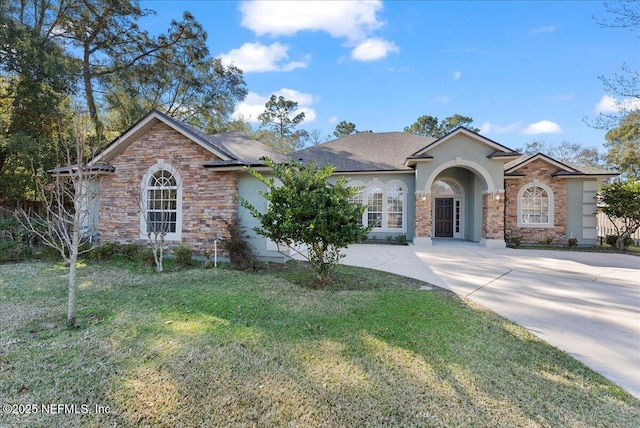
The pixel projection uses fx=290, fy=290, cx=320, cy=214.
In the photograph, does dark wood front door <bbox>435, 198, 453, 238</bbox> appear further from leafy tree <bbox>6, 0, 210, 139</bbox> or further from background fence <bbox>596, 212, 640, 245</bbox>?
leafy tree <bbox>6, 0, 210, 139</bbox>

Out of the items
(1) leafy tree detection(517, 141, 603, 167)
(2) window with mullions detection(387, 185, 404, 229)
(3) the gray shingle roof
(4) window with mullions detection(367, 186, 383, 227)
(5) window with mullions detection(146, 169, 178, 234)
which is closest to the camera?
(5) window with mullions detection(146, 169, 178, 234)

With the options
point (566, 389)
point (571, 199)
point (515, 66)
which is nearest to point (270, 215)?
point (566, 389)

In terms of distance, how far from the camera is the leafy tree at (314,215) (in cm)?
623

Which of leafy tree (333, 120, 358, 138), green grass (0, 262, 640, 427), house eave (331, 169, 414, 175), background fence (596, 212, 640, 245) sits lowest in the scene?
green grass (0, 262, 640, 427)

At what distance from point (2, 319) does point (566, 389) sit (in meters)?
7.89

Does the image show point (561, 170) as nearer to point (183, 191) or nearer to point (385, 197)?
point (385, 197)

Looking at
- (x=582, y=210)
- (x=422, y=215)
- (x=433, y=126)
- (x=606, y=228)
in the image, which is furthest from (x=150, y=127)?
(x=433, y=126)

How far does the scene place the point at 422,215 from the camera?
14.3 metres

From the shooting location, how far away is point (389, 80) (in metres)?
19.2

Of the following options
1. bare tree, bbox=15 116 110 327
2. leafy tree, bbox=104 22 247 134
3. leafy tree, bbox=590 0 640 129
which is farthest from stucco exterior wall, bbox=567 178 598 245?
leafy tree, bbox=104 22 247 134

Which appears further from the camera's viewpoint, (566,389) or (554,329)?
(554,329)

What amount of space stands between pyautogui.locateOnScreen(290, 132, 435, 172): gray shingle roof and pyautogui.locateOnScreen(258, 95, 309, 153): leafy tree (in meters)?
16.9

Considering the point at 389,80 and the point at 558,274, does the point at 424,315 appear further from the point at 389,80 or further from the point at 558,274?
the point at 389,80

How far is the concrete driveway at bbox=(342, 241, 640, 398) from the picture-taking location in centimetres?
397
